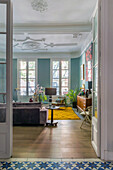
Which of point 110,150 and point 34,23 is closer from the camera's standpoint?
point 110,150

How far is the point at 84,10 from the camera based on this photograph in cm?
458

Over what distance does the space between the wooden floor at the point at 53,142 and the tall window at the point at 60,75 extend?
5.44 m

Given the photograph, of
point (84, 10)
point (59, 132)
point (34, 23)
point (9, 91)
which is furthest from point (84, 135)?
point (34, 23)

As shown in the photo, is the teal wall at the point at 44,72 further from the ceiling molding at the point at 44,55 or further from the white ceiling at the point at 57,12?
the white ceiling at the point at 57,12

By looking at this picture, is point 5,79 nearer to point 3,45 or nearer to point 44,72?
point 3,45

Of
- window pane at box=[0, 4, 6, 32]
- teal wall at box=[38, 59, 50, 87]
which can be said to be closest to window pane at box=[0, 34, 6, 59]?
window pane at box=[0, 4, 6, 32]

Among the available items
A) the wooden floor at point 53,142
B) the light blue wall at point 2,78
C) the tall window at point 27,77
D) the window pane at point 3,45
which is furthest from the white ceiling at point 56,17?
the wooden floor at point 53,142

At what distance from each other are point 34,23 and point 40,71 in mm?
4903

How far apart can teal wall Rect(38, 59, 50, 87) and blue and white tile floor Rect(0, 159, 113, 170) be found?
767cm

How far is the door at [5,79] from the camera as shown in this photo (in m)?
2.77

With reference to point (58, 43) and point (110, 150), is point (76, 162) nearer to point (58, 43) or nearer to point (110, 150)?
point (110, 150)

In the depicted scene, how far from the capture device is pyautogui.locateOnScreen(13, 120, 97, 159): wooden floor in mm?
2965

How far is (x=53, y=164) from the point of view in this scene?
2596mm

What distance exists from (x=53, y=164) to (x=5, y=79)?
1.79 m
